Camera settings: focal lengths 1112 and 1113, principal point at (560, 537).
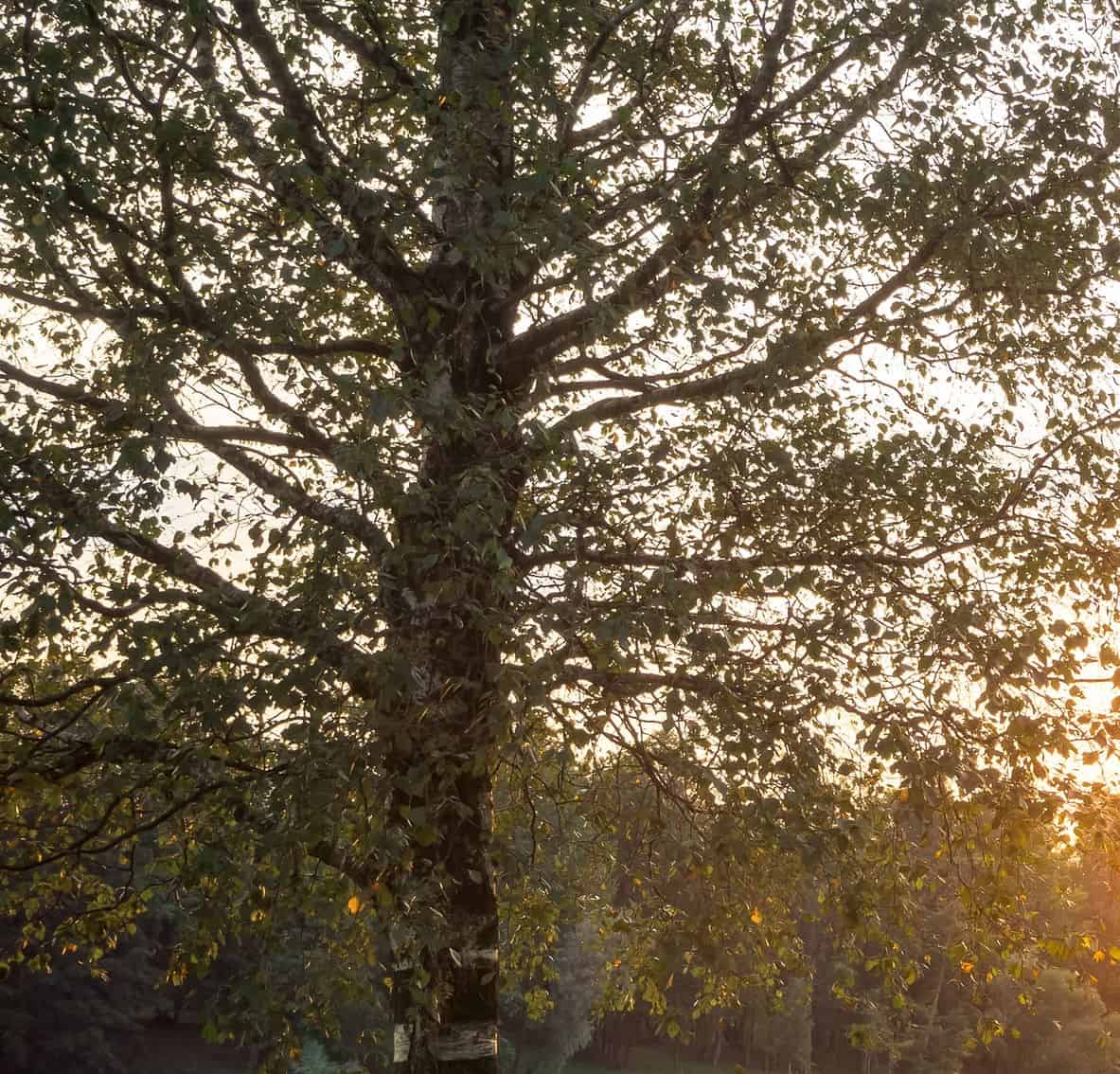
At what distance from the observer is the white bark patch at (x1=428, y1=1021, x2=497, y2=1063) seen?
25.7 ft

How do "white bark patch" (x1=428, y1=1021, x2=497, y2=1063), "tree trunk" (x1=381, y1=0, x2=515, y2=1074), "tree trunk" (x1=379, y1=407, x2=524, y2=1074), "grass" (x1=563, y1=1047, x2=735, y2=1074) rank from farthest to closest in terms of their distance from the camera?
"grass" (x1=563, y1=1047, x2=735, y2=1074) → "white bark patch" (x1=428, y1=1021, x2=497, y2=1063) → "tree trunk" (x1=381, y1=0, x2=515, y2=1074) → "tree trunk" (x1=379, y1=407, x2=524, y2=1074)

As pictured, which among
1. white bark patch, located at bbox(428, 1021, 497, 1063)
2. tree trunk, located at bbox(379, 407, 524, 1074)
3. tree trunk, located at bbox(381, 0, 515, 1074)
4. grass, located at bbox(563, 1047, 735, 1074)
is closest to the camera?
tree trunk, located at bbox(379, 407, 524, 1074)

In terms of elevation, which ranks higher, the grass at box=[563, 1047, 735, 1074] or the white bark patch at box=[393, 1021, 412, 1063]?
the white bark patch at box=[393, 1021, 412, 1063]

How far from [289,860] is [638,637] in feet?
7.36

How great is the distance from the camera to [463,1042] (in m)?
7.96

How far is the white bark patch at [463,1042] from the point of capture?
783cm

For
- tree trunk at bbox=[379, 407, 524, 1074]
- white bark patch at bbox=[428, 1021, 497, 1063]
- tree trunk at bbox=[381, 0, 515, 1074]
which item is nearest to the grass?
white bark patch at bbox=[428, 1021, 497, 1063]

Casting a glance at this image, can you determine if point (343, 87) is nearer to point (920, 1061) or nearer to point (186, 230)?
point (186, 230)

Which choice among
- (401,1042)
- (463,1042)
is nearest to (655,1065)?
(463,1042)

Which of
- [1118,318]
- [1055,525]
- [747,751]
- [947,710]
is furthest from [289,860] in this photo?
[1118,318]

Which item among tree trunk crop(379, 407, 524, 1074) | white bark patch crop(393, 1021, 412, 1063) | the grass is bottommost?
the grass

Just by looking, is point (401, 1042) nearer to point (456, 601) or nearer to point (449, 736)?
point (449, 736)

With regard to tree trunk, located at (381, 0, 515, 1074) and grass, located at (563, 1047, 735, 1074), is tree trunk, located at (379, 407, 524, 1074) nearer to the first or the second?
tree trunk, located at (381, 0, 515, 1074)

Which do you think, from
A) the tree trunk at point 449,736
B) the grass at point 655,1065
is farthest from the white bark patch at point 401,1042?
the grass at point 655,1065
